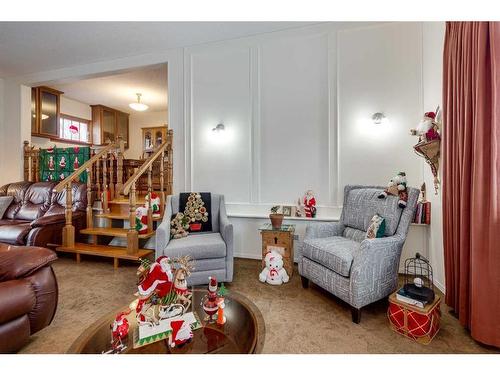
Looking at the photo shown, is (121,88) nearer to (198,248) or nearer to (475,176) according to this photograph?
(198,248)

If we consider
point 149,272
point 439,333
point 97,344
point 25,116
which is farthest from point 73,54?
point 439,333

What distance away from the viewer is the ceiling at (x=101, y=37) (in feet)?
9.83

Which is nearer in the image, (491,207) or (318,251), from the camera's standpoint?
(491,207)

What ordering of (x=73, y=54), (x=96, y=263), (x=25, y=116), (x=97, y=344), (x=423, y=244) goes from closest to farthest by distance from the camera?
(x=97, y=344) → (x=423, y=244) → (x=96, y=263) → (x=73, y=54) → (x=25, y=116)

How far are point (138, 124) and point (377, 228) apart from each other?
680 cm

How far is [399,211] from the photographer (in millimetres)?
2084

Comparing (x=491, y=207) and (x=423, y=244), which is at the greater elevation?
(x=491, y=207)

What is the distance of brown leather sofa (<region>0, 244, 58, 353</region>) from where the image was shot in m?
1.38

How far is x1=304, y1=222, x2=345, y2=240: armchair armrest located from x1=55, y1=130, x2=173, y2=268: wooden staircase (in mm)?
1978

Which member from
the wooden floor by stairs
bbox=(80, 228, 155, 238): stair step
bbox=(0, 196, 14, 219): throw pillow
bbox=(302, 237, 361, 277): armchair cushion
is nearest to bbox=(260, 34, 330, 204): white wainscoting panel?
bbox=(302, 237, 361, 277): armchair cushion

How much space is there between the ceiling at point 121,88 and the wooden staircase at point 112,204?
155 centimetres

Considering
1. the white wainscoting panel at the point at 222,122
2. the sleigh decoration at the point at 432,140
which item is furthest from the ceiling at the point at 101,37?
the sleigh decoration at the point at 432,140

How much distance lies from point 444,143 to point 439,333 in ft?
4.76

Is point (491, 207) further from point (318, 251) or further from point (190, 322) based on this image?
point (190, 322)
